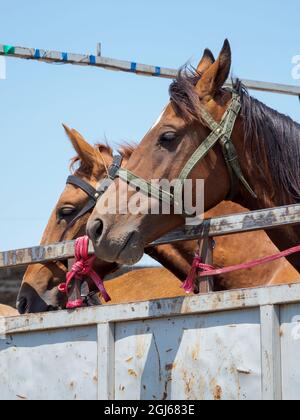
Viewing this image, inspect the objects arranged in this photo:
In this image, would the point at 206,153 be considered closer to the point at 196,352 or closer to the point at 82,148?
the point at 196,352

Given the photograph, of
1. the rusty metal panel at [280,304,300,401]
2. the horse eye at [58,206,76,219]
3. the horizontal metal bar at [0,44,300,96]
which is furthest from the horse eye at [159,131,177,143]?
the horse eye at [58,206,76,219]

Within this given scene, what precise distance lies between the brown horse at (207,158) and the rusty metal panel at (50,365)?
Answer: 534 mm

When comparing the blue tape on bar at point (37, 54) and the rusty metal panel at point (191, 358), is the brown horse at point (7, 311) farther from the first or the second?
the rusty metal panel at point (191, 358)

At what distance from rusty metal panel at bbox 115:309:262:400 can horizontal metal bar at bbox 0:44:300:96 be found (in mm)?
3316

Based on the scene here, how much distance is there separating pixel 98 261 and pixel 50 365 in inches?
71.4

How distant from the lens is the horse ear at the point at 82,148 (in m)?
8.55

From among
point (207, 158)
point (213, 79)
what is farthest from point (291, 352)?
point (213, 79)

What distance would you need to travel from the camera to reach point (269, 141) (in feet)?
19.7

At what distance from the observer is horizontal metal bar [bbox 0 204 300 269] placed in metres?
4.85

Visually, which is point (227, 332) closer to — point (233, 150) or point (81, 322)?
point (81, 322)

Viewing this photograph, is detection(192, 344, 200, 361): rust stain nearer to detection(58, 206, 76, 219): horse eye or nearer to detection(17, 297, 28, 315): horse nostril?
detection(17, 297, 28, 315): horse nostril

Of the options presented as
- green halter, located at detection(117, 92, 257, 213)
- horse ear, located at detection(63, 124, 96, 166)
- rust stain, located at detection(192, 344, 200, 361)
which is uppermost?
horse ear, located at detection(63, 124, 96, 166)

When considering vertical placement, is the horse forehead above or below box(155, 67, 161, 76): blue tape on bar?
below
